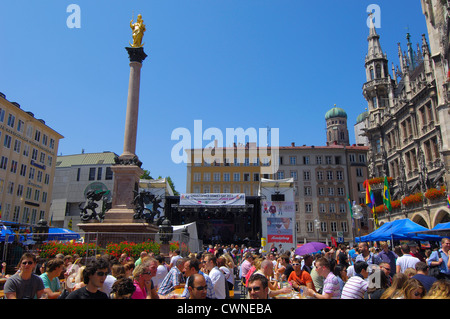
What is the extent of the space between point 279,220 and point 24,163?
3364 cm

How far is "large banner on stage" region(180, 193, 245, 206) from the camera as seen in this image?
37625 millimetres

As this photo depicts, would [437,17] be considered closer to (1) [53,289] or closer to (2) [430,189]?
(2) [430,189]

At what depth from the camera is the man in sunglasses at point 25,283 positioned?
15.4ft

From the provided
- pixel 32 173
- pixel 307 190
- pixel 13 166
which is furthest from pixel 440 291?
pixel 307 190

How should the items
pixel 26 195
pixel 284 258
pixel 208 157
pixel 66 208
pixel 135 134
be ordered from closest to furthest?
1. pixel 284 258
2. pixel 135 134
3. pixel 26 195
4. pixel 66 208
5. pixel 208 157

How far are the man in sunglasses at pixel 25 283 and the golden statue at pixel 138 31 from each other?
1800 centimetres

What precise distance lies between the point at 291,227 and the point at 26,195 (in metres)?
34.3

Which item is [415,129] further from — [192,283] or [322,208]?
[192,283]

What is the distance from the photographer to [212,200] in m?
37.9

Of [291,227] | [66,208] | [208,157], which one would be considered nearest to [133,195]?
[291,227]

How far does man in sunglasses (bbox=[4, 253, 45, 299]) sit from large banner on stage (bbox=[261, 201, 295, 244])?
34.0 m

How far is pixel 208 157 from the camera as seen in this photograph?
67.2 meters

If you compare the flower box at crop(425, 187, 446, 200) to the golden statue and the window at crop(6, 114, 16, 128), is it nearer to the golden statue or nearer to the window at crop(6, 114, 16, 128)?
the golden statue

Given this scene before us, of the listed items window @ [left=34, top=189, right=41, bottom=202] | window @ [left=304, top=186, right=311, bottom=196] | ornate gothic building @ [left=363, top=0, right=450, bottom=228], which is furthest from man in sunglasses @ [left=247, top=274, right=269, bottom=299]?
window @ [left=304, top=186, right=311, bottom=196]
